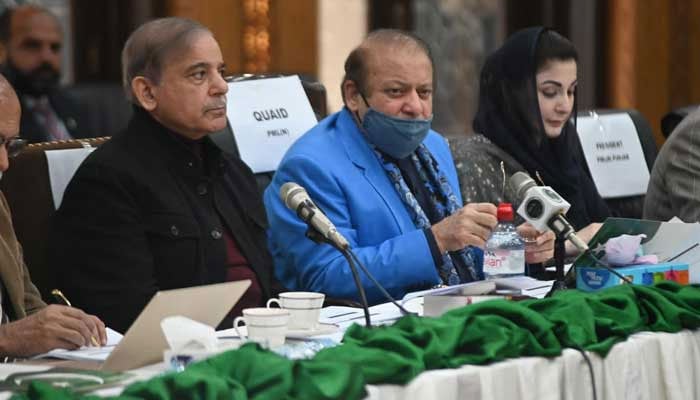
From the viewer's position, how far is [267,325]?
2.82 metres

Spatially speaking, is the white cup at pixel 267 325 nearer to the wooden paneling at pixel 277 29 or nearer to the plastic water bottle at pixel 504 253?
the plastic water bottle at pixel 504 253

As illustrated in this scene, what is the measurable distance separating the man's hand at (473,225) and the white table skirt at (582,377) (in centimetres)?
72

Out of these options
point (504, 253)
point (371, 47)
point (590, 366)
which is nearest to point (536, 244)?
point (504, 253)

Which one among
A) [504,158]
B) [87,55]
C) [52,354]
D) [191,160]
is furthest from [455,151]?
[87,55]

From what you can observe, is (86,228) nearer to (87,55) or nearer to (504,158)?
(504,158)

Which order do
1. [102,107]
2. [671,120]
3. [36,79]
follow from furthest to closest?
[102,107] < [36,79] < [671,120]

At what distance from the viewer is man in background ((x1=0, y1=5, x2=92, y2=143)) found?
248 inches

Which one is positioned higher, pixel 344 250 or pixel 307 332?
pixel 344 250

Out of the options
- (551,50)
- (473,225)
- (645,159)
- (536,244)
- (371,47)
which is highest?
(371,47)

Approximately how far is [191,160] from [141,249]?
1.02 ft

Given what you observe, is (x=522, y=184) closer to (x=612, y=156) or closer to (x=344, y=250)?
(x=344, y=250)

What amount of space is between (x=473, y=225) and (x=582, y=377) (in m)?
0.91

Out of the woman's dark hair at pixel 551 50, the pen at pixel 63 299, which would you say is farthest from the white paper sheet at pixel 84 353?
the woman's dark hair at pixel 551 50

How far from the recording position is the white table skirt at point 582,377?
2650 mm
